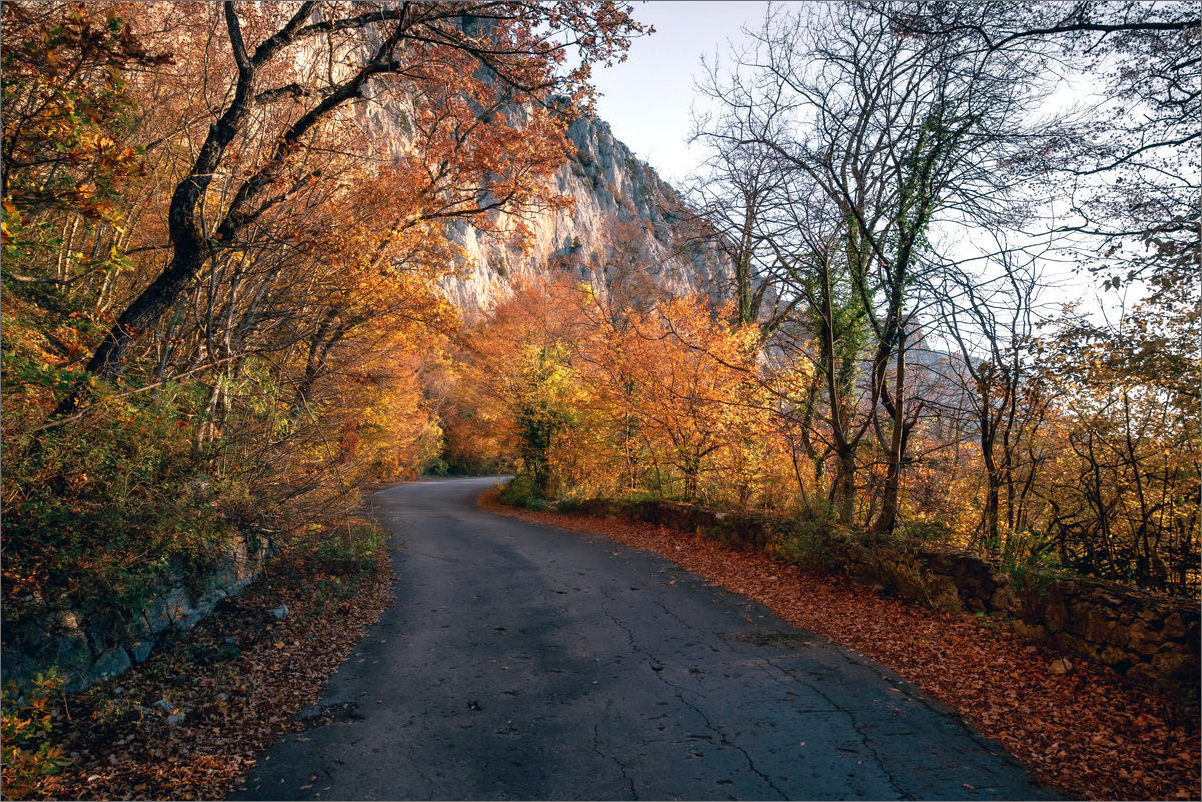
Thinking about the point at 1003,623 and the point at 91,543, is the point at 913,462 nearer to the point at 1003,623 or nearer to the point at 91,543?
the point at 1003,623

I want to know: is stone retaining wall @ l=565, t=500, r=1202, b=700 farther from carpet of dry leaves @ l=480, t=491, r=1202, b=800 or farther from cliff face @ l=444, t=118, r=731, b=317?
cliff face @ l=444, t=118, r=731, b=317

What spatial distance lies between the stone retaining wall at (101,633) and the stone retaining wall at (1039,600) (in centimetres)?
837

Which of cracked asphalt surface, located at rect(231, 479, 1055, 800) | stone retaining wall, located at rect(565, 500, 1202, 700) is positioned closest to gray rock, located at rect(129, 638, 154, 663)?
cracked asphalt surface, located at rect(231, 479, 1055, 800)

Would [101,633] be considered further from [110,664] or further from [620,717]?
[620,717]

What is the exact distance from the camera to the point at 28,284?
6047mm

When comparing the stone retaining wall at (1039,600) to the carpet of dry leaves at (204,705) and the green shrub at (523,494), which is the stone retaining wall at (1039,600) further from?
the green shrub at (523,494)

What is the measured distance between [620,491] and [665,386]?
489 centimetres

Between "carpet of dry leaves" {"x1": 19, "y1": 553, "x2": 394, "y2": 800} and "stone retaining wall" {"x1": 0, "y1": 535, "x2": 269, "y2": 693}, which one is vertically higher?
"stone retaining wall" {"x1": 0, "y1": 535, "x2": 269, "y2": 693}

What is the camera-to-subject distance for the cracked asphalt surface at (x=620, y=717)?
152 inches

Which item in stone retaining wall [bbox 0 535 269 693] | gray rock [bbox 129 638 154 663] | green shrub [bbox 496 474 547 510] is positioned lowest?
green shrub [bbox 496 474 547 510]

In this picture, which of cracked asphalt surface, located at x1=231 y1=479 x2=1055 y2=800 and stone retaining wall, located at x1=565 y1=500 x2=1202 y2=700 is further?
stone retaining wall, located at x1=565 y1=500 x2=1202 y2=700

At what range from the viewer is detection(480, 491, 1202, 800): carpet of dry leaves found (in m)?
3.86

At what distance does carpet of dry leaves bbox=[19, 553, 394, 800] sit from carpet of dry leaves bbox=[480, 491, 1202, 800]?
5.54 metres

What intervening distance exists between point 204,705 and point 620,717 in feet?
Answer: 11.6
